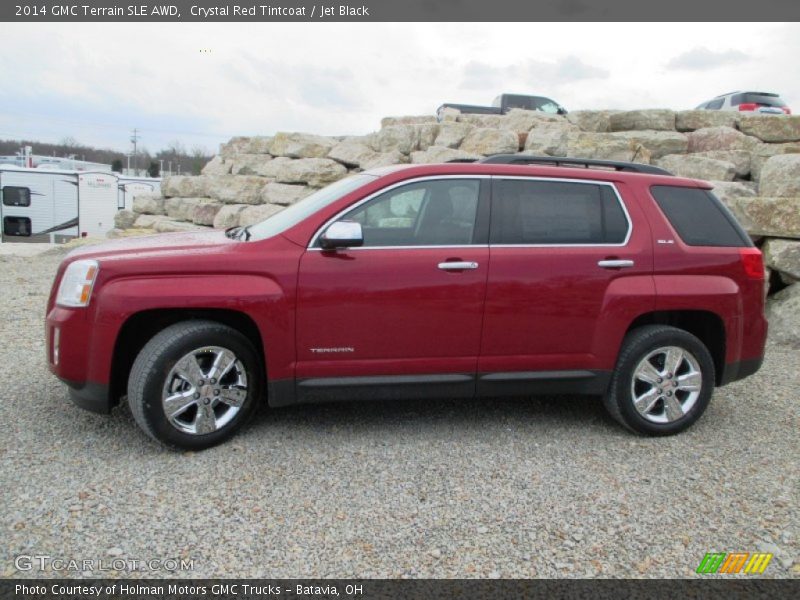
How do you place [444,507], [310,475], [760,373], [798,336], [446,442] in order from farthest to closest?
[798,336]
[760,373]
[446,442]
[310,475]
[444,507]

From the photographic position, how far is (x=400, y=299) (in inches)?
153

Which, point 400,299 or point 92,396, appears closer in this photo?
point 92,396

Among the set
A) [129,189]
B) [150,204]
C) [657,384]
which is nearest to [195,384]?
[657,384]

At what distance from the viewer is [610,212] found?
169 inches

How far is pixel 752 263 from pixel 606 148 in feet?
22.3

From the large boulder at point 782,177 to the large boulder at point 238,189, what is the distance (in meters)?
9.97

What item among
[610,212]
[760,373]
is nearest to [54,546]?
[610,212]

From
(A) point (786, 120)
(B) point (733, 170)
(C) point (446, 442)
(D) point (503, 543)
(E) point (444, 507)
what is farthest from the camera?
(A) point (786, 120)

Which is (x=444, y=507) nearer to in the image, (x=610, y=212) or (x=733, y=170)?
(x=610, y=212)

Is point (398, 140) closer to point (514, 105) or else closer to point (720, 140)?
point (720, 140)

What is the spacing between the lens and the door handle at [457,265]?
12.9 ft

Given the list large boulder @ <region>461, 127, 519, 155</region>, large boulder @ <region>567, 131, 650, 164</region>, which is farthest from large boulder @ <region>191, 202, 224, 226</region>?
large boulder @ <region>567, 131, 650, 164</region>

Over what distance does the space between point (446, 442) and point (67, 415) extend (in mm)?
2591

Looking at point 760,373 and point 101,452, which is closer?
point 101,452
